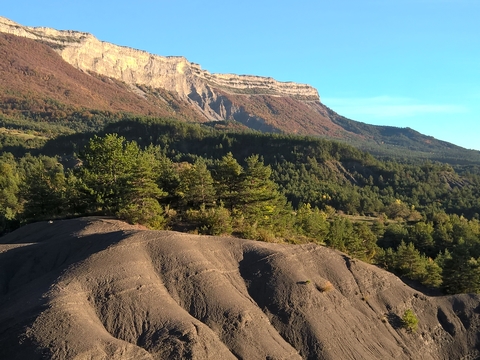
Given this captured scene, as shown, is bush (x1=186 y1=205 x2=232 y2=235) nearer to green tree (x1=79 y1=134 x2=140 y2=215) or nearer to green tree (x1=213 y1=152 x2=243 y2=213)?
→ green tree (x1=213 y1=152 x2=243 y2=213)

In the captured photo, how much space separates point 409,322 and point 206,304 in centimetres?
1261

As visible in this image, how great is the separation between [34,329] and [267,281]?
1112 cm

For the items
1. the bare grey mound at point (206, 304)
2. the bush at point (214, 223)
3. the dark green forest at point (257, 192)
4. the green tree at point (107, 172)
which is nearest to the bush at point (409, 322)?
the bare grey mound at point (206, 304)

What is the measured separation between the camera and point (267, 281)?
21531 mm

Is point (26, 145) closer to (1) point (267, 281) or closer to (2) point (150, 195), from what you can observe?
(2) point (150, 195)

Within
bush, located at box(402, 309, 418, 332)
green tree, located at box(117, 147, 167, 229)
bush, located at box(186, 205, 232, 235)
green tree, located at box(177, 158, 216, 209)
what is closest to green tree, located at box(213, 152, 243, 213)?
green tree, located at box(177, 158, 216, 209)

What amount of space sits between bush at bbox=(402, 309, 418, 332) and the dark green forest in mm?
10899

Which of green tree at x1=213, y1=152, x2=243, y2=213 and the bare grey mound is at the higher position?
green tree at x1=213, y1=152, x2=243, y2=213

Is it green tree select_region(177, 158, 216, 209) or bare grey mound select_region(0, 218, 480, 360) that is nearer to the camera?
bare grey mound select_region(0, 218, 480, 360)

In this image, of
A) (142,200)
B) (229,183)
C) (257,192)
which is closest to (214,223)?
(142,200)

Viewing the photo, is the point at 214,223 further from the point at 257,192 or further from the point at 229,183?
the point at 229,183

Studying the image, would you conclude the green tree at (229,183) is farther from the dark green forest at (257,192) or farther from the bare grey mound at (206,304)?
the bare grey mound at (206,304)

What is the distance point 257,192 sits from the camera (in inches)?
1446

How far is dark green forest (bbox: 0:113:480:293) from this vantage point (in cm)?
3466
